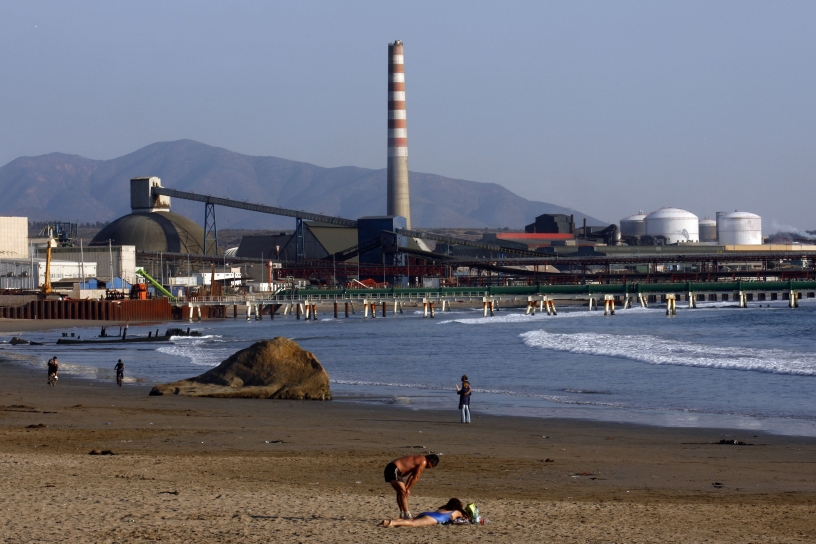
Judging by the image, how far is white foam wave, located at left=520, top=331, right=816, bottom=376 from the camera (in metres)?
32.3

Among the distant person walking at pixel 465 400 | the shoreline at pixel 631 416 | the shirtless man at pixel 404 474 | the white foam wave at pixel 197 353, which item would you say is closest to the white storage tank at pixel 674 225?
the white foam wave at pixel 197 353

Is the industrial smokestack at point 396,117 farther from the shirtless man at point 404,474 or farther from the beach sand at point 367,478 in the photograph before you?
the shirtless man at point 404,474

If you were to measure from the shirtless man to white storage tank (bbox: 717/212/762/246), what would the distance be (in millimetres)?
158595

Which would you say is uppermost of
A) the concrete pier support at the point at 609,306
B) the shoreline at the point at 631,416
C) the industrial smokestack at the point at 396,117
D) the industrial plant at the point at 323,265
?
the industrial smokestack at the point at 396,117

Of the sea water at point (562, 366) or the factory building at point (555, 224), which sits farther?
the factory building at point (555, 224)

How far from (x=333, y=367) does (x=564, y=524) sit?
25595mm

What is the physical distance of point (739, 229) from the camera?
16162cm

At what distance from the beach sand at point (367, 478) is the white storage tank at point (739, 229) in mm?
149900

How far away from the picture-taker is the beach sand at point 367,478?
9672 millimetres

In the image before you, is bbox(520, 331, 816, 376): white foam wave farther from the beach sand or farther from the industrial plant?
the industrial plant

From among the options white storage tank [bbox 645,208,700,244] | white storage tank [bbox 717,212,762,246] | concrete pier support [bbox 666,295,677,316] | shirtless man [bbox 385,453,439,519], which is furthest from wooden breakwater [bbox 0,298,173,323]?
white storage tank [bbox 717,212,762,246]

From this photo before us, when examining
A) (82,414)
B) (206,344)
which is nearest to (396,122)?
(206,344)

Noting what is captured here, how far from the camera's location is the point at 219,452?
49.7 ft

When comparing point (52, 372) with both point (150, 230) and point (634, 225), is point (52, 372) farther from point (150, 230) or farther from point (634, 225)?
point (634, 225)
